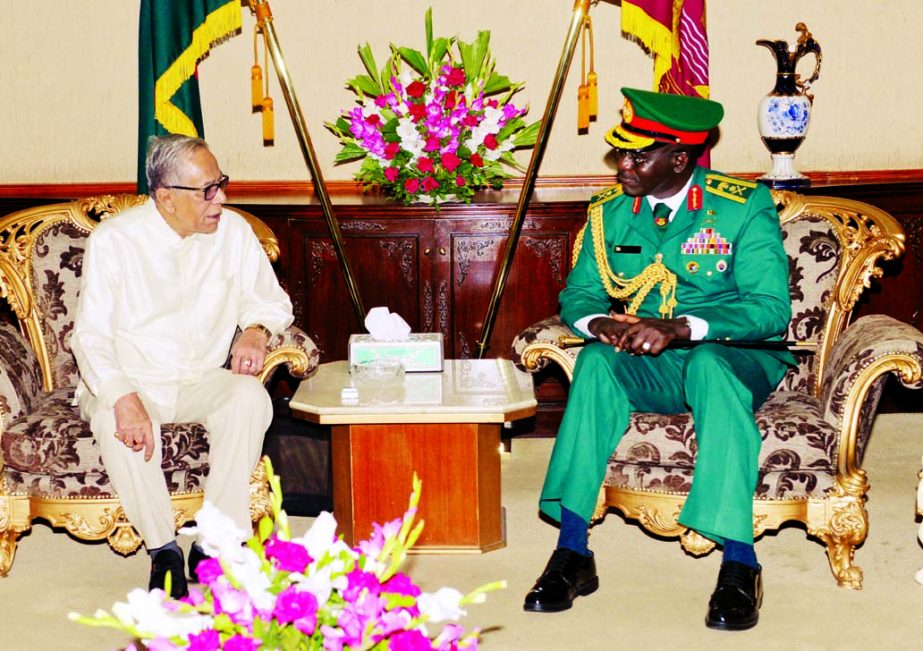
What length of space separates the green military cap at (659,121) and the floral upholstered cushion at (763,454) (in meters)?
0.83

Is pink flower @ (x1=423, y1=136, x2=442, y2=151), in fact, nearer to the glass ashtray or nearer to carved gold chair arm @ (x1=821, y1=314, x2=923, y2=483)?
the glass ashtray

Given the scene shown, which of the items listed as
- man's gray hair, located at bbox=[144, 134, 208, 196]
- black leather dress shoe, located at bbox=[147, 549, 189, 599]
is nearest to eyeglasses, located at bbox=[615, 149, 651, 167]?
man's gray hair, located at bbox=[144, 134, 208, 196]

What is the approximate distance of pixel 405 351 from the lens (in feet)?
13.9

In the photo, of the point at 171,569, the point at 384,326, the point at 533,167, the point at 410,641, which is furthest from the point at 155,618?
the point at 533,167

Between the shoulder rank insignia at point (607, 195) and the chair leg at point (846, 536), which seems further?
the shoulder rank insignia at point (607, 195)

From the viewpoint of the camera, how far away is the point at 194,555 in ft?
12.5

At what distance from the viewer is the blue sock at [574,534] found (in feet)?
12.3

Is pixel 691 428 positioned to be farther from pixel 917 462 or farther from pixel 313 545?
pixel 313 545

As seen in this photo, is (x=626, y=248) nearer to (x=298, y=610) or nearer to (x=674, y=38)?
(x=674, y=38)

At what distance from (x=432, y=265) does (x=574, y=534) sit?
6.27 feet

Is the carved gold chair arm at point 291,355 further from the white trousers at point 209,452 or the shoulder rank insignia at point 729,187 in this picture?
the shoulder rank insignia at point 729,187

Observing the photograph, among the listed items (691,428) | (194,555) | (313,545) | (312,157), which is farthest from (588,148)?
(313,545)

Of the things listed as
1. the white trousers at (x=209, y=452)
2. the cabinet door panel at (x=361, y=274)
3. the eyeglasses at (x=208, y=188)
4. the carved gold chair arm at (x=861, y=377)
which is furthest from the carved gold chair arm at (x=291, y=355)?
the carved gold chair arm at (x=861, y=377)

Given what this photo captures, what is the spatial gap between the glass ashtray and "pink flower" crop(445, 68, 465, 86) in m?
1.39
